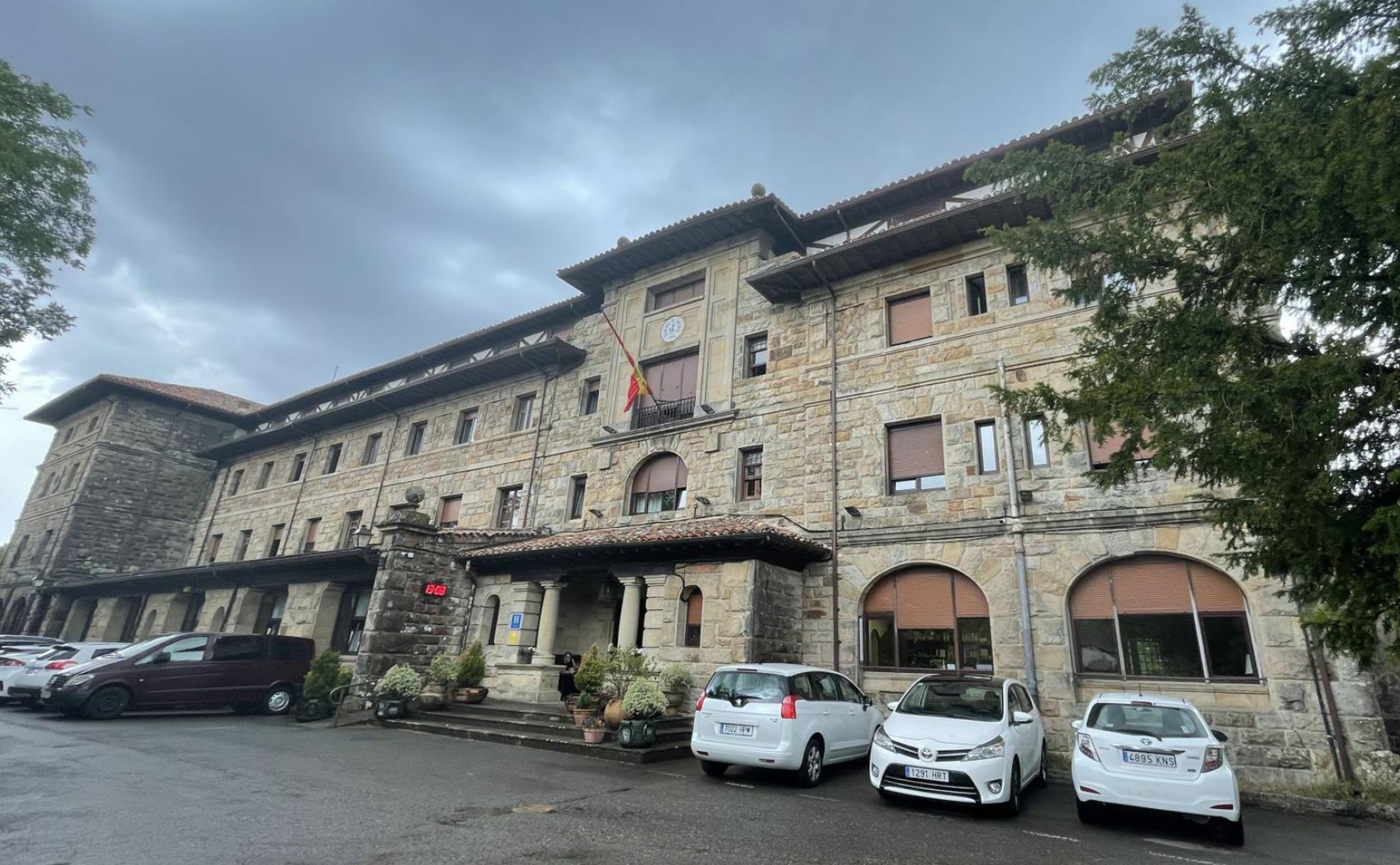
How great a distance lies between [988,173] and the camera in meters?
8.68

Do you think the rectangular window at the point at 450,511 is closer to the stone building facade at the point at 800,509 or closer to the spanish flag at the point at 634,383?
the stone building facade at the point at 800,509

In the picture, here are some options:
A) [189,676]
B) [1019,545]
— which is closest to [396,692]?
[189,676]

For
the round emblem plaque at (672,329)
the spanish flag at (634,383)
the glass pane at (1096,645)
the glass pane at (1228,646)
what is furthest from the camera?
the round emblem plaque at (672,329)

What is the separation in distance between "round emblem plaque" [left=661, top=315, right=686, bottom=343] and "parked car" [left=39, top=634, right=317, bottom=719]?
11.9 meters

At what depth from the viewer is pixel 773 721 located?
816 cm

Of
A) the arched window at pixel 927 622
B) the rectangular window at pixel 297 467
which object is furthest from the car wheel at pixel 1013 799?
the rectangular window at pixel 297 467

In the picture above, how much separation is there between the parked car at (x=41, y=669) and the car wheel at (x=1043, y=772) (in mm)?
17297

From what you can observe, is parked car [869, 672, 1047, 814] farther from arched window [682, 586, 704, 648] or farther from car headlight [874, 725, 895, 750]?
arched window [682, 586, 704, 648]

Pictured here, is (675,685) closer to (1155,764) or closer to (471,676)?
(471,676)

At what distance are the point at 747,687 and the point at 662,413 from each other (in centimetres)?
971

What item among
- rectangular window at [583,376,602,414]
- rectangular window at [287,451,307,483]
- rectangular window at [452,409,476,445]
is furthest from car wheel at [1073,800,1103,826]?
rectangular window at [287,451,307,483]

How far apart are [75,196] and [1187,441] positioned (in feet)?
65.0

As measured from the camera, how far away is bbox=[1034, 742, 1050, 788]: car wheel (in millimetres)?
9031

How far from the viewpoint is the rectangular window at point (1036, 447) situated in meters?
11.9
